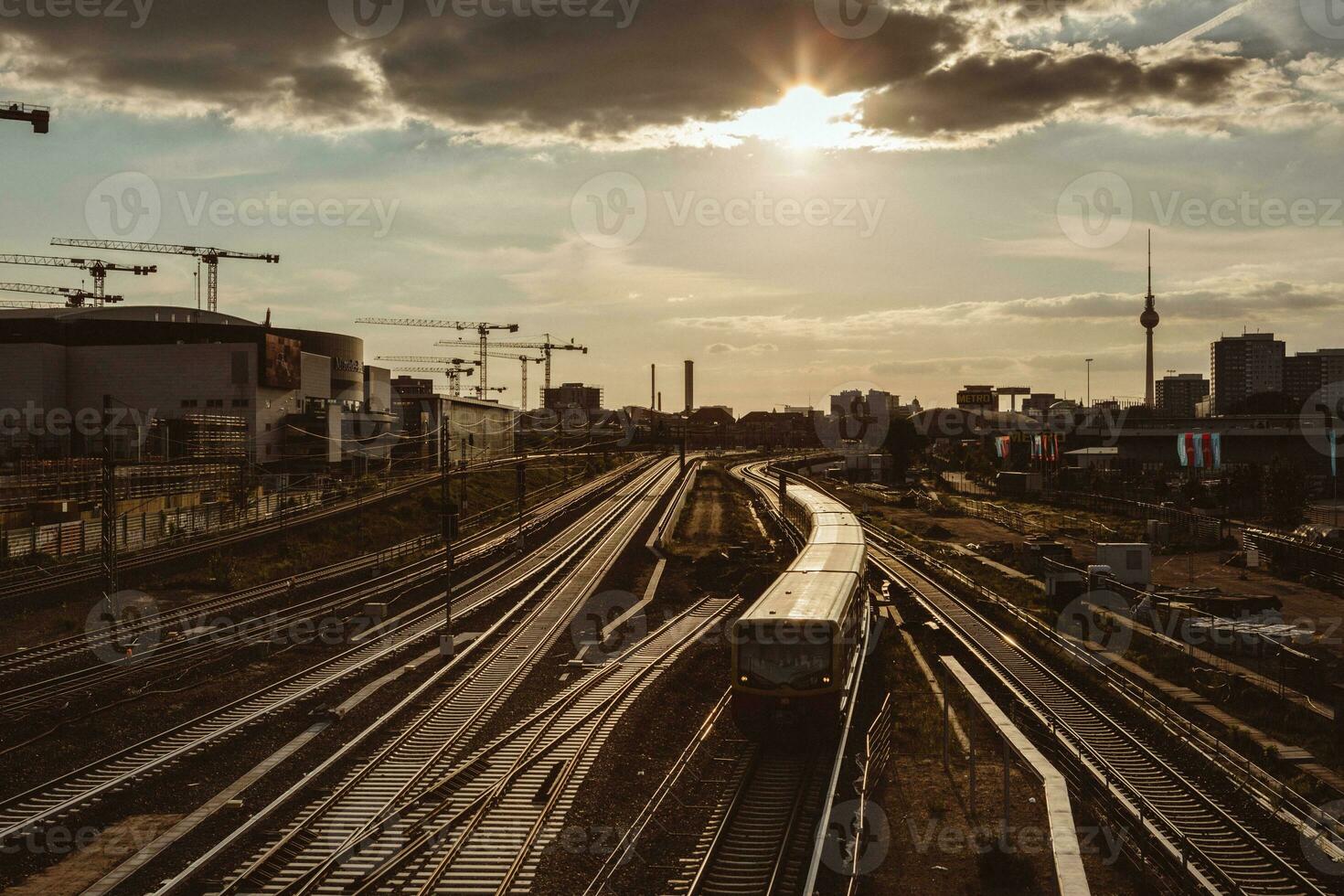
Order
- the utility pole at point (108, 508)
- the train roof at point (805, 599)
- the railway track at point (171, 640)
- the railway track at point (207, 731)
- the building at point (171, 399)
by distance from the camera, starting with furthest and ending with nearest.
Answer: the building at point (171, 399) < the utility pole at point (108, 508) < the railway track at point (171, 640) < the train roof at point (805, 599) < the railway track at point (207, 731)

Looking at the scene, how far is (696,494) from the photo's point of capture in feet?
291

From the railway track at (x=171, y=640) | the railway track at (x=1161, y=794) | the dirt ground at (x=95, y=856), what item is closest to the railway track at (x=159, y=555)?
the railway track at (x=171, y=640)

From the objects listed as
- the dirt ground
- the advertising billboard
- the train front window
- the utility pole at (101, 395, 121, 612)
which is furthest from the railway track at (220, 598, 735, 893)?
the advertising billboard

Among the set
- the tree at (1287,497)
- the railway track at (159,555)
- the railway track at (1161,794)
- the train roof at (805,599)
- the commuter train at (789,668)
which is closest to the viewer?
the railway track at (1161,794)

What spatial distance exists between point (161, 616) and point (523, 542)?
2118cm

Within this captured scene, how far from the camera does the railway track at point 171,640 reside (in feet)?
76.7

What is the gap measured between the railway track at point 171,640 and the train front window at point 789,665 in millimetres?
15458

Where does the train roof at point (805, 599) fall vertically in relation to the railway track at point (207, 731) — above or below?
above

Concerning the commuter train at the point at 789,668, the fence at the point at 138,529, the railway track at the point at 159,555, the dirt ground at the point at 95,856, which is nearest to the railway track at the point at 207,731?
the dirt ground at the point at 95,856

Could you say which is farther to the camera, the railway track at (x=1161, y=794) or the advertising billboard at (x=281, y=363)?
the advertising billboard at (x=281, y=363)

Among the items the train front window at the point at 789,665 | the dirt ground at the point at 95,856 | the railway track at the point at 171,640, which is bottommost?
the dirt ground at the point at 95,856

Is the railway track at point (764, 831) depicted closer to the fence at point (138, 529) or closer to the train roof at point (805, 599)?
the train roof at point (805, 599)

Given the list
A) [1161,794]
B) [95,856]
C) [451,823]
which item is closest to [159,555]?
[95,856]

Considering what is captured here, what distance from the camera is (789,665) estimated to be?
1820cm
